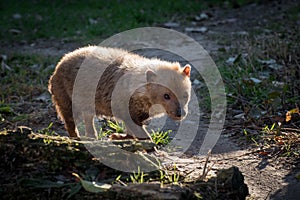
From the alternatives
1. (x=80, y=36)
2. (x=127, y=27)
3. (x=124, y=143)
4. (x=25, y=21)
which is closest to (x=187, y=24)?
(x=127, y=27)

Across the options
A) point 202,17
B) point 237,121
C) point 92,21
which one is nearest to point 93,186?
point 237,121

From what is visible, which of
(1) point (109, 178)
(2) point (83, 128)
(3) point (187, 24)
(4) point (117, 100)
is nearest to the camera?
(1) point (109, 178)

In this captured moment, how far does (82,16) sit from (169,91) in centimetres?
718

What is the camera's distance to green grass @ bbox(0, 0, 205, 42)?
9664 millimetres

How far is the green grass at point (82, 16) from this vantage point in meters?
9.66

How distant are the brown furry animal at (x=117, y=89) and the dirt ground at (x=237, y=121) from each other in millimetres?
570

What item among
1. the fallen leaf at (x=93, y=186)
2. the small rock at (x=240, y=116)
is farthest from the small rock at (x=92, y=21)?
the fallen leaf at (x=93, y=186)

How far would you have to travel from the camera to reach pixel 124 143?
11.7 feet

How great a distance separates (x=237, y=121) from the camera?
17.1 ft

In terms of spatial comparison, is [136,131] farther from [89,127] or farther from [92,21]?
[92,21]

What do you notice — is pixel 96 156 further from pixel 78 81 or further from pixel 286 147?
pixel 286 147

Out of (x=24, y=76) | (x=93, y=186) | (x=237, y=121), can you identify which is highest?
(x=93, y=186)

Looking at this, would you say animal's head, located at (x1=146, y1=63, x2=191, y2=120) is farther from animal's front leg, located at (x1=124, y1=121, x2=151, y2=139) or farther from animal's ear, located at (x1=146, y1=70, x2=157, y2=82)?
animal's front leg, located at (x1=124, y1=121, x2=151, y2=139)

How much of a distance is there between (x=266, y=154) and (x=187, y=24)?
6324 millimetres
